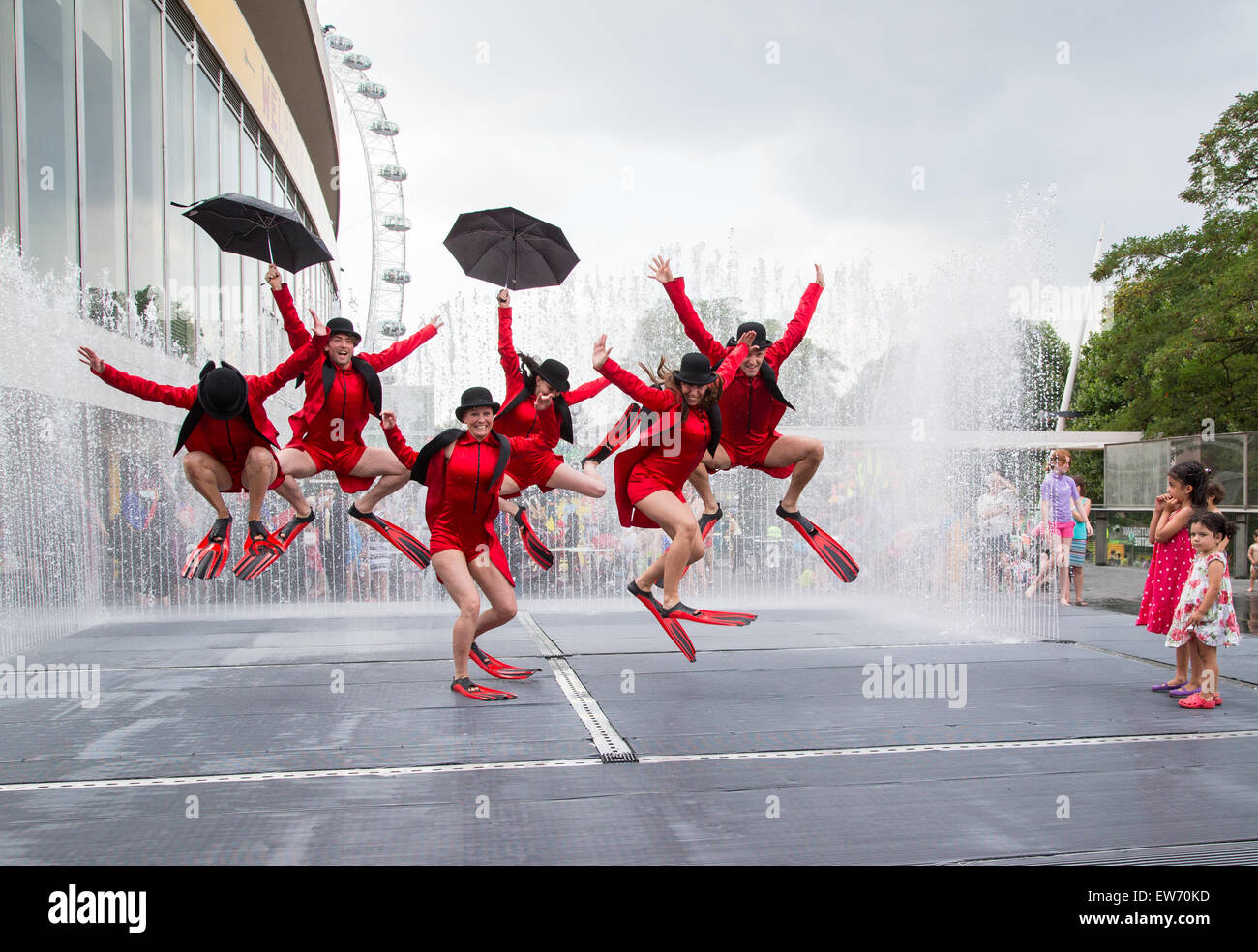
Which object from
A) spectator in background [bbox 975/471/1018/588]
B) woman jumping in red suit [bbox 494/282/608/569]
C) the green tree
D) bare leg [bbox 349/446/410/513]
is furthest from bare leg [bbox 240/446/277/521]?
the green tree

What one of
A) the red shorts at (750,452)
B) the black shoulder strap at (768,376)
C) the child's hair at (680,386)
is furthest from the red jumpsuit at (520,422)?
the black shoulder strap at (768,376)

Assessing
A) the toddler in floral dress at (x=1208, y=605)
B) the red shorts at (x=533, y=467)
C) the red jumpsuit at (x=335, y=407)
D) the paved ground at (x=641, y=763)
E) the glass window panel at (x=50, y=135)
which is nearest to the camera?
the paved ground at (x=641, y=763)

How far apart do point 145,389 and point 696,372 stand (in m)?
3.65

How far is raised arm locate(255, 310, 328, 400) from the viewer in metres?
7.01

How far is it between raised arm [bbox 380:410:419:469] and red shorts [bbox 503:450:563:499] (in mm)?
711

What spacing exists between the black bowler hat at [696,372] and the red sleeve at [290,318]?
105 inches

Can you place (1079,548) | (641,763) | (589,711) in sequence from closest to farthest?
1. (641,763)
2. (589,711)
3. (1079,548)

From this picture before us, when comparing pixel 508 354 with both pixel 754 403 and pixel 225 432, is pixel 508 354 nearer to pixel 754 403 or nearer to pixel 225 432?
pixel 754 403

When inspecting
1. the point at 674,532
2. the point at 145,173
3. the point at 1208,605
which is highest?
the point at 145,173

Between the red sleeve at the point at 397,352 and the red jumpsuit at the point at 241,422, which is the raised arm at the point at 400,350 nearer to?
the red sleeve at the point at 397,352

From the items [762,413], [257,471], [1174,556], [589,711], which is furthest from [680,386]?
[1174,556]

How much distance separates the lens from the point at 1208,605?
6301 millimetres

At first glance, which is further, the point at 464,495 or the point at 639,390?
the point at 464,495

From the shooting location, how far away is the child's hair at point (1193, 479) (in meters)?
6.59
